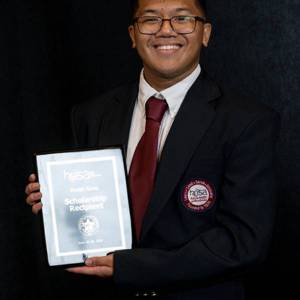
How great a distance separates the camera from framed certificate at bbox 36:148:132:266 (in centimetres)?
202

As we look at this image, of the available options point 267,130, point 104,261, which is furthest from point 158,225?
point 267,130

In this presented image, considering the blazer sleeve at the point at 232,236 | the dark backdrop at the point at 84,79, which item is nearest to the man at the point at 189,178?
the blazer sleeve at the point at 232,236

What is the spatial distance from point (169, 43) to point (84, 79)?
39.8 inches

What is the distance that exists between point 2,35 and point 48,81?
0.92 ft

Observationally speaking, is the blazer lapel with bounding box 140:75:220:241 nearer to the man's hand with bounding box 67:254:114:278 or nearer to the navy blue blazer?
the navy blue blazer

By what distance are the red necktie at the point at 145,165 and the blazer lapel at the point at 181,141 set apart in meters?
0.04

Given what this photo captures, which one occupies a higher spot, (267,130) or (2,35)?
(2,35)

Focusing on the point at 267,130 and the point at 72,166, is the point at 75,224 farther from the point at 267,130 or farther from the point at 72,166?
the point at 267,130

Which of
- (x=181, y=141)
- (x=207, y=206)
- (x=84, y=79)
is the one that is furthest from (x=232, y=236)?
(x=84, y=79)

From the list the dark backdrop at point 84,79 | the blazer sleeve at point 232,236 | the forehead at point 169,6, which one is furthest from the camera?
the dark backdrop at point 84,79

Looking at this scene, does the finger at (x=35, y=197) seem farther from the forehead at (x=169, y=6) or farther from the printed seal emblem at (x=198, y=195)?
the forehead at (x=169, y=6)

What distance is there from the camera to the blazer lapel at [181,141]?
2.04m

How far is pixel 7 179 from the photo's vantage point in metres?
2.91

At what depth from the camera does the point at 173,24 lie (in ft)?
7.00
